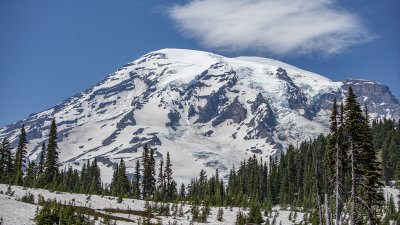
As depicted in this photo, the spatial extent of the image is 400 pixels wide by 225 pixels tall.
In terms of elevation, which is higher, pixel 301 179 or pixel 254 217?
pixel 301 179

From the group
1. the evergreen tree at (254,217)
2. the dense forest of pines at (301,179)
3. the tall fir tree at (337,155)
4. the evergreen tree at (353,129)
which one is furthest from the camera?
the evergreen tree at (254,217)

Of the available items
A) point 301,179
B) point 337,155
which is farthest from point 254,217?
point 301,179

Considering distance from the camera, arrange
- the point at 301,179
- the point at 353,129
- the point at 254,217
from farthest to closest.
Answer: the point at 301,179 → the point at 254,217 → the point at 353,129

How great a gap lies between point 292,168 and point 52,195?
97.6m

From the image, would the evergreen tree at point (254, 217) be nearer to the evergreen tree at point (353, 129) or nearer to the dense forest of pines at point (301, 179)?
the dense forest of pines at point (301, 179)

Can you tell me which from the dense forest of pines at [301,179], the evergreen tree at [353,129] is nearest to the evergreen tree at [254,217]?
the dense forest of pines at [301,179]

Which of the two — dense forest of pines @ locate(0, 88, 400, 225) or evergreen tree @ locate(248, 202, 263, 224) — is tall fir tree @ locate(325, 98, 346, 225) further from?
evergreen tree @ locate(248, 202, 263, 224)

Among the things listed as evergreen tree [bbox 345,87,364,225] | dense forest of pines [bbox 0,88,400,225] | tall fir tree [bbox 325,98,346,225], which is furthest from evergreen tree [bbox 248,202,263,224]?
evergreen tree [bbox 345,87,364,225]

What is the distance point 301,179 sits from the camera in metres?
134

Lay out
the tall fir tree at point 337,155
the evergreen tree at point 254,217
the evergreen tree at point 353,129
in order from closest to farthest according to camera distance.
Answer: the tall fir tree at point 337,155 → the evergreen tree at point 353,129 → the evergreen tree at point 254,217

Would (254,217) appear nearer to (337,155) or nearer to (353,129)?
(337,155)

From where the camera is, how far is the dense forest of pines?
40.6 metres

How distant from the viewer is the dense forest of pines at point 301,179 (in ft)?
133

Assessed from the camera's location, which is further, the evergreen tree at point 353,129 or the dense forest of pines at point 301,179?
the dense forest of pines at point 301,179
